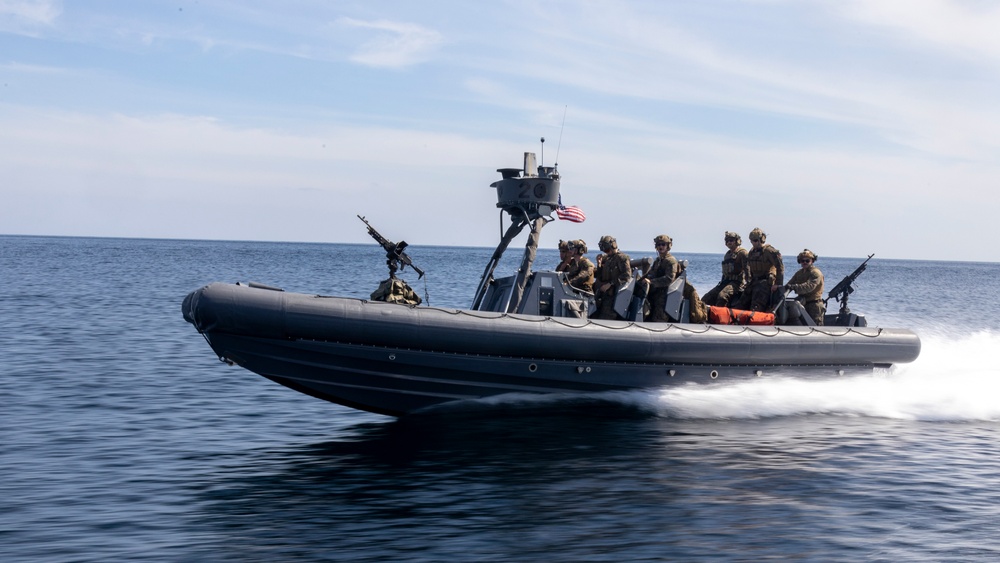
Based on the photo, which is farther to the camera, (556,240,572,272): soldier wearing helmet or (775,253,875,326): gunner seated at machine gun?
(775,253,875,326): gunner seated at machine gun

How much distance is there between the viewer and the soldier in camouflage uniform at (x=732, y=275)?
13.4 m

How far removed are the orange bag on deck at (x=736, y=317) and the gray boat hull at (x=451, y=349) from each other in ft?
1.60

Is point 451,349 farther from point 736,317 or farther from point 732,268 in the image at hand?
point 732,268

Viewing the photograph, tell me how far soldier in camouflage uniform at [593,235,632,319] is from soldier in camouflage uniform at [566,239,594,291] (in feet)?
0.44

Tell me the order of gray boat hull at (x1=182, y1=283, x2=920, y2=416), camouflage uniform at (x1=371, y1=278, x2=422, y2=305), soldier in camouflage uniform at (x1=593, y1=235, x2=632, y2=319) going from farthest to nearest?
soldier in camouflage uniform at (x1=593, y1=235, x2=632, y2=319), camouflage uniform at (x1=371, y1=278, x2=422, y2=305), gray boat hull at (x1=182, y1=283, x2=920, y2=416)

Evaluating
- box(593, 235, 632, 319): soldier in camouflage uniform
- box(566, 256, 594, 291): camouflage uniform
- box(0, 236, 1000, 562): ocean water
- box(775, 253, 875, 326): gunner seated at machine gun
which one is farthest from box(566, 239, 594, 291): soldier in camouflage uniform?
box(775, 253, 875, 326): gunner seated at machine gun

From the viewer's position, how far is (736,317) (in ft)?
41.6

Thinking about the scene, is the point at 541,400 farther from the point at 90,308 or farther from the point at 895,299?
the point at 895,299

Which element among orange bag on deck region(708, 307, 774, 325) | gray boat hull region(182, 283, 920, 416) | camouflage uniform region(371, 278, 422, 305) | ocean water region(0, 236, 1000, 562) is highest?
camouflage uniform region(371, 278, 422, 305)

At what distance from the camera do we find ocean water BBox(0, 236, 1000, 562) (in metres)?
7.21

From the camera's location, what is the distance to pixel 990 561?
7.07 m

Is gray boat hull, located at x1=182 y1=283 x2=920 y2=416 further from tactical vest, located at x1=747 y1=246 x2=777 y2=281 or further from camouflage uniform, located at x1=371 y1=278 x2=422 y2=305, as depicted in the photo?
tactical vest, located at x1=747 y1=246 x2=777 y2=281

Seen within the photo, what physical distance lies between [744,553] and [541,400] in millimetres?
4472

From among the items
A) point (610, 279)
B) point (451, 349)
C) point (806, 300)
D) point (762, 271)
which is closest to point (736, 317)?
point (762, 271)
